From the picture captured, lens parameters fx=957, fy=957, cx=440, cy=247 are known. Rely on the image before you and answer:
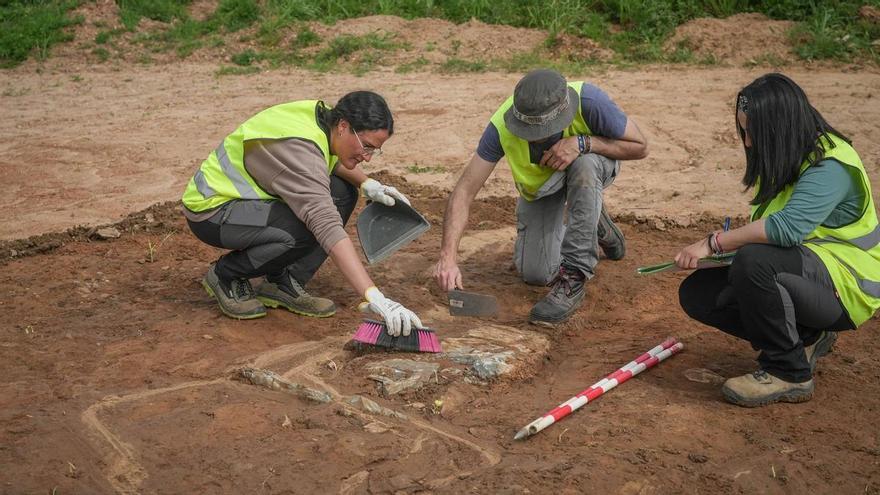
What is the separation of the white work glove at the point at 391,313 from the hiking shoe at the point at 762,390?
53.2 inches

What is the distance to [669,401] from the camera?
13.0 ft

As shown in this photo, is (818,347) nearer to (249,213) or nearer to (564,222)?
(564,222)

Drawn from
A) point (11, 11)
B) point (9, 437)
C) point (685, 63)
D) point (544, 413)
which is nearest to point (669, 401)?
point (544, 413)

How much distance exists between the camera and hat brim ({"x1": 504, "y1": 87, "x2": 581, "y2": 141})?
4652 mm

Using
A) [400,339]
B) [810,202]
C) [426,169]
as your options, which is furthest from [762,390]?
[426,169]

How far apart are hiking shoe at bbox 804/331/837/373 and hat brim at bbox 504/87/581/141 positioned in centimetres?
Answer: 153

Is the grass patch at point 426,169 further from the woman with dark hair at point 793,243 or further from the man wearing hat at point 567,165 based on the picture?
the woman with dark hair at point 793,243

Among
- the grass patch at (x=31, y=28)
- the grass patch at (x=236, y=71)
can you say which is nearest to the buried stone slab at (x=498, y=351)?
the grass patch at (x=236, y=71)

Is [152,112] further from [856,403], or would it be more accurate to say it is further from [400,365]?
[856,403]

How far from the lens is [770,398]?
12.7ft

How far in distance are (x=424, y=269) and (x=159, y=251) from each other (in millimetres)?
1617

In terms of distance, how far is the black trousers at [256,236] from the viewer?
4645 millimetres

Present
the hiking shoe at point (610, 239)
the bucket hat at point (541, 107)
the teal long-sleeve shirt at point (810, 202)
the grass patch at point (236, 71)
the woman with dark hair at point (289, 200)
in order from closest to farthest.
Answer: the teal long-sleeve shirt at point (810, 202), the woman with dark hair at point (289, 200), the bucket hat at point (541, 107), the hiking shoe at point (610, 239), the grass patch at point (236, 71)

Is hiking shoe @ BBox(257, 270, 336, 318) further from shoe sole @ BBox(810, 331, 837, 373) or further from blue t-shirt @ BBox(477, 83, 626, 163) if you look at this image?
shoe sole @ BBox(810, 331, 837, 373)
